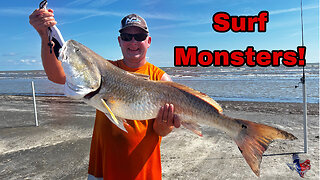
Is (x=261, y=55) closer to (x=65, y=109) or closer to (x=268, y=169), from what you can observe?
(x=268, y=169)

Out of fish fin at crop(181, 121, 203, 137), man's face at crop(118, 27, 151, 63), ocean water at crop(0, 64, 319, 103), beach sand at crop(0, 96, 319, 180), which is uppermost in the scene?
man's face at crop(118, 27, 151, 63)

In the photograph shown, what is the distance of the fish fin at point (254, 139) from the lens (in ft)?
7.27

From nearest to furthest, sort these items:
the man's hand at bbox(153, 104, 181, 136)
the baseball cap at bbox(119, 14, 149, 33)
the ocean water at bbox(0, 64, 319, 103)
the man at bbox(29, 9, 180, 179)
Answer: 1. the man's hand at bbox(153, 104, 181, 136)
2. the man at bbox(29, 9, 180, 179)
3. the baseball cap at bbox(119, 14, 149, 33)
4. the ocean water at bbox(0, 64, 319, 103)

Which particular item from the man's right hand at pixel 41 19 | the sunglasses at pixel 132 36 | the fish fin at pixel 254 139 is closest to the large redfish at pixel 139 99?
the fish fin at pixel 254 139

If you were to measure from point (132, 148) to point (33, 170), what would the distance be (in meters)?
3.85

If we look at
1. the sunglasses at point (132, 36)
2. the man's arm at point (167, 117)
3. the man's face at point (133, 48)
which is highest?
the sunglasses at point (132, 36)

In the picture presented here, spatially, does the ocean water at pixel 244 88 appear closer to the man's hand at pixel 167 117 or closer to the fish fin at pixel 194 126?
the fish fin at pixel 194 126

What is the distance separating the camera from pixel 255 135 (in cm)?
230

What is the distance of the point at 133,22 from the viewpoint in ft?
8.87

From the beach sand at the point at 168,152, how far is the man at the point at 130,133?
7.78ft

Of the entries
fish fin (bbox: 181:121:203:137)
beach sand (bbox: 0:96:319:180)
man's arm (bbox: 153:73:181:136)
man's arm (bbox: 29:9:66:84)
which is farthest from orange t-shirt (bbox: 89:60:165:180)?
beach sand (bbox: 0:96:319:180)

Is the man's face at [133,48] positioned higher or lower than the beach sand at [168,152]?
higher

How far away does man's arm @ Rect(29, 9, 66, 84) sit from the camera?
2.26 meters

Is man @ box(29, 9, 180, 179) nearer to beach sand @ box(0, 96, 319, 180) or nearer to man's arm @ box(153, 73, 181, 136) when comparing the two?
man's arm @ box(153, 73, 181, 136)
